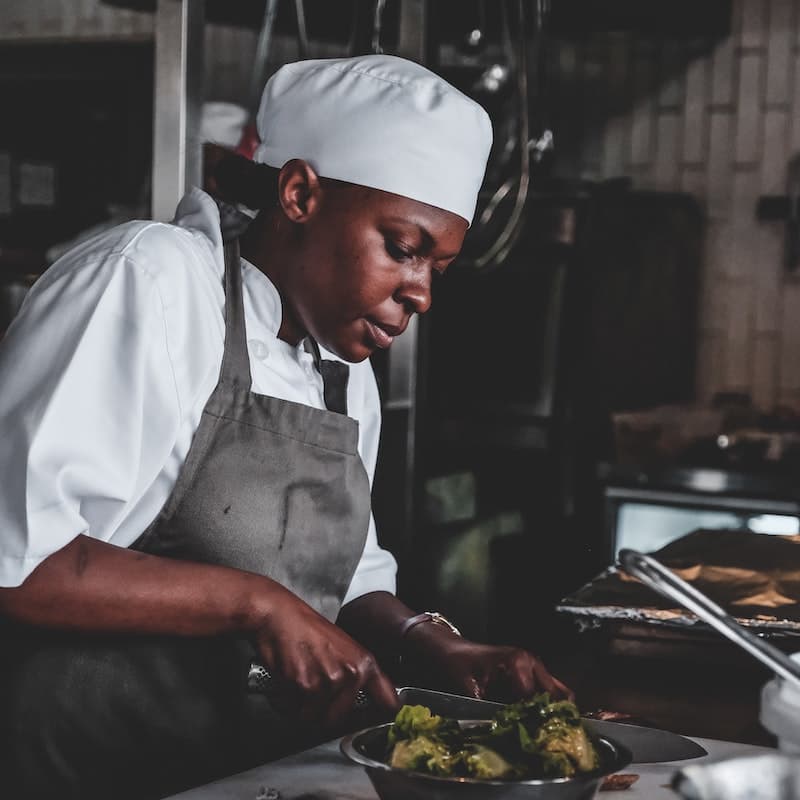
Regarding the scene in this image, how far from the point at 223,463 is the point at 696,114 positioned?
407 centimetres

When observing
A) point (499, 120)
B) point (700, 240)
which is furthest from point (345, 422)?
point (700, 240)

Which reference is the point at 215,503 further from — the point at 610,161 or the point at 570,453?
the point at 610,161

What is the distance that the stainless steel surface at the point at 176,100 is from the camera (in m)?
2.77

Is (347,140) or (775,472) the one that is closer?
(347,140)

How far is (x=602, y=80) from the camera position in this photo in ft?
17.4

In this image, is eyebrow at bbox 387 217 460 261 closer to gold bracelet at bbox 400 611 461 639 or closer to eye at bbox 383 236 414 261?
eye at bbox 383 236 414 261

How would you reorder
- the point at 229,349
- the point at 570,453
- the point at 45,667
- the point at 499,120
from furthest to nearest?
the point at 499,120 → the point at 570,453 → the point at 229,349 → the point at 45,667

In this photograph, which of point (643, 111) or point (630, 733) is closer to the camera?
point (630, 733)

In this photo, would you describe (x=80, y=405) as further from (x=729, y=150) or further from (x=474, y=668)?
(x=729, y=150)

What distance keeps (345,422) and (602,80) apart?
13.1 feet

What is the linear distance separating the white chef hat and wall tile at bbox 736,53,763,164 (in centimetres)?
363

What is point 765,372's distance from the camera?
5.00 metres

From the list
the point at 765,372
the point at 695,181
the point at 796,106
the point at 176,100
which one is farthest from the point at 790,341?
the point at 176,100

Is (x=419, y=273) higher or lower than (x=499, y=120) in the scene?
lower
